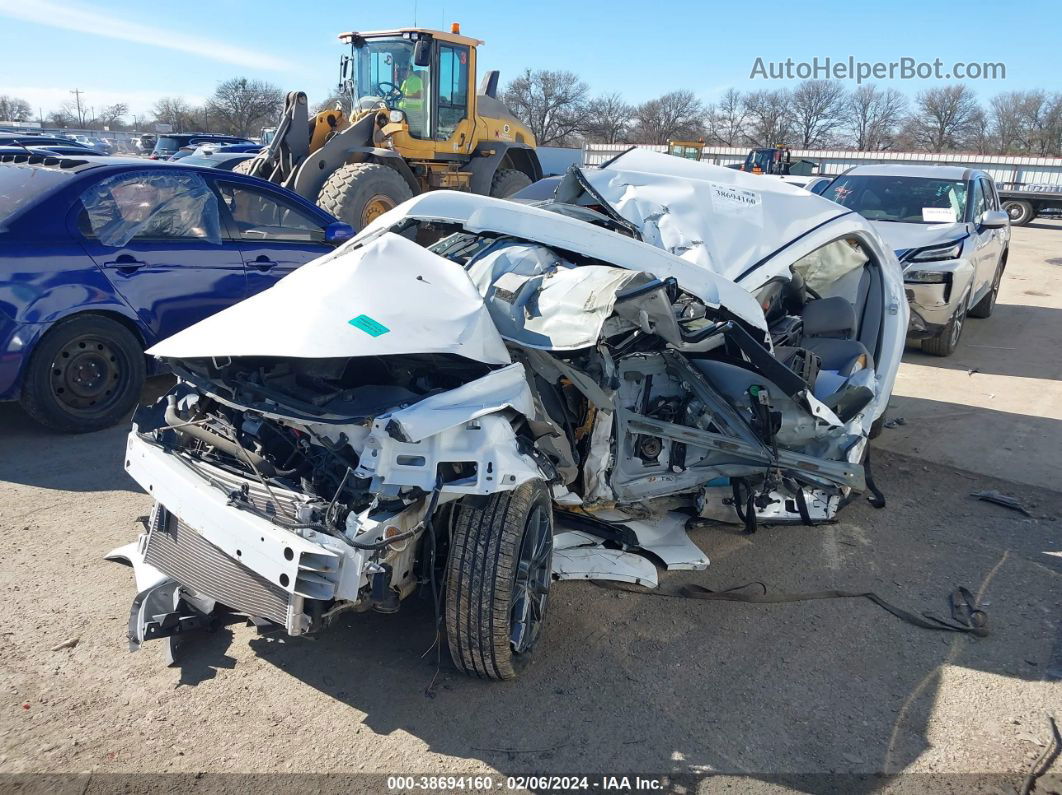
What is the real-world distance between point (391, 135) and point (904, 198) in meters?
6.51

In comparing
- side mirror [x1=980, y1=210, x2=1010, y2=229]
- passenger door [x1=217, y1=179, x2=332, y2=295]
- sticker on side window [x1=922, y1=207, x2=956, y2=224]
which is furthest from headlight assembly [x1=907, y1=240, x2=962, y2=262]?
passenger door [x1=217, y1=179, x2=332, y2=295]

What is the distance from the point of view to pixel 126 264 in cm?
524

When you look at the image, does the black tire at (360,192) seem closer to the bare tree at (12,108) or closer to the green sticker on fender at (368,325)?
the green sticker on fender at (368,325)

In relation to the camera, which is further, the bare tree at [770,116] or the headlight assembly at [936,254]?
the bare tree at [770,116]

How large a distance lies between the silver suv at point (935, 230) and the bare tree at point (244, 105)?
5156cm

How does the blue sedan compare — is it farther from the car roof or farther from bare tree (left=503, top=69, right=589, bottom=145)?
bare tree (left=503, top=69, right=589, bottom=145)

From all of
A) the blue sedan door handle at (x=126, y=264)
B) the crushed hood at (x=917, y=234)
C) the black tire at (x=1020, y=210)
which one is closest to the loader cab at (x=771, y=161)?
the black tire at (x=1020, y=210)

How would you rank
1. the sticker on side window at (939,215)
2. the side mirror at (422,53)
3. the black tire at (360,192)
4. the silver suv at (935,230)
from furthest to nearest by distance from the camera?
the side mirror at (422,53) < the black tire at (360,192) < the sticker on side window at (939,215) < the silver suv at (935,230)

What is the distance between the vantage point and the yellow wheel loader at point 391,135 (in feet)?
32.3

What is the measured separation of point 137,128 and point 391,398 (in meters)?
67.2

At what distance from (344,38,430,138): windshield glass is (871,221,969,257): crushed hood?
6.19m

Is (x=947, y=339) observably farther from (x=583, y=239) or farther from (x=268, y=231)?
(x=268, y=231)

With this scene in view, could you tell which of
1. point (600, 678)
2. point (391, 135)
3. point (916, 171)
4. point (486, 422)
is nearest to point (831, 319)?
point (600, 678)

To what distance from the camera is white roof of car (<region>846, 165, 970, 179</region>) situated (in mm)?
→ 9133
